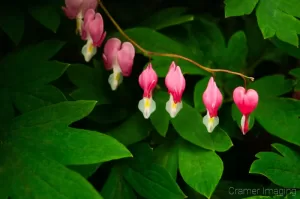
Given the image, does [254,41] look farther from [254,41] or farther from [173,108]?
[173,108]

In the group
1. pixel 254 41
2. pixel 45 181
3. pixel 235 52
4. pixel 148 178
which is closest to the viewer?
pixel 45 181

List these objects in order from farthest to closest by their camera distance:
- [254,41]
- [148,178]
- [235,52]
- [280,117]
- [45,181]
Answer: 1. [254,41]
2. [235,52]
3. [280,117]
4. [148,178]
5. [45,181]

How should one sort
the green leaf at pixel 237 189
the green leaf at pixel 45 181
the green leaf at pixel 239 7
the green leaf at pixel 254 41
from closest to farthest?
the green leaf at pixel 45 181 < the green leaf at pixel 239 7 < the green leaf at pixel 237 189 < the green leaf at pixel 254 41

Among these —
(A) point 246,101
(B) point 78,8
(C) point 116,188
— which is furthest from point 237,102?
(B) point 78,8

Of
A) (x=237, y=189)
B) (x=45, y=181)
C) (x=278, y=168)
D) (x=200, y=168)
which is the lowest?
(x=237, y=189)

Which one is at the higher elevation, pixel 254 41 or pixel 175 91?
pixel 175 91

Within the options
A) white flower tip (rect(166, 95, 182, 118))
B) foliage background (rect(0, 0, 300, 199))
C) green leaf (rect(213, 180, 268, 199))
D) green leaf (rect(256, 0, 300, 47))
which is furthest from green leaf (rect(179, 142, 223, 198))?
green leaf (rect(256, 0, 300, 47))

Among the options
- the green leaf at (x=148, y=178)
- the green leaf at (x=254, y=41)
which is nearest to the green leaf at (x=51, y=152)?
the green leaf at (x=148, y=178)

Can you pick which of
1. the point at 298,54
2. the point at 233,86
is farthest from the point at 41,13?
the point at 298,54

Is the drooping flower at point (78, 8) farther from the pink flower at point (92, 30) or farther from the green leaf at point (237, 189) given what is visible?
the green leaf at point (237, 189)
